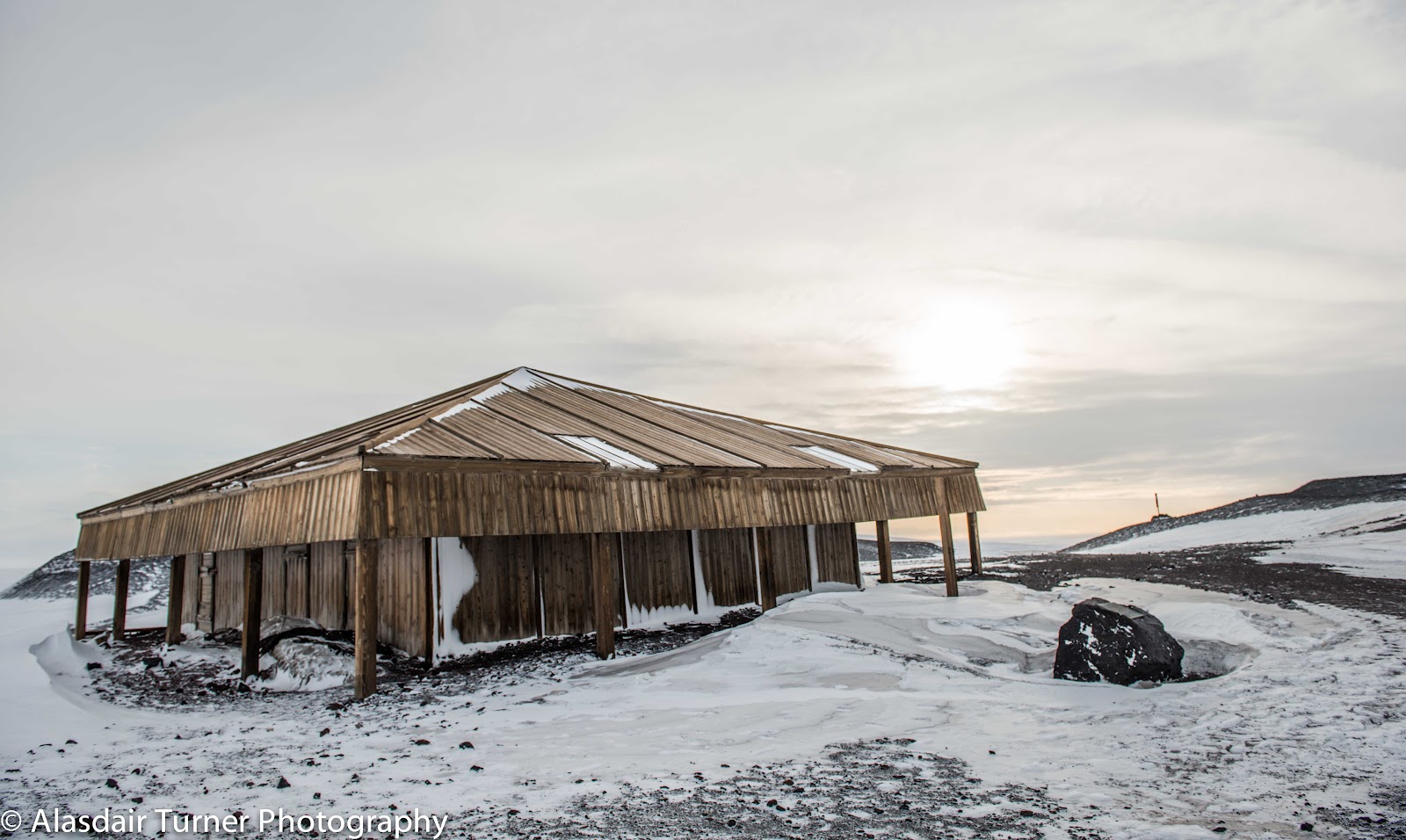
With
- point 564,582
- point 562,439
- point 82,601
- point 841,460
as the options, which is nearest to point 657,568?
point 564,582

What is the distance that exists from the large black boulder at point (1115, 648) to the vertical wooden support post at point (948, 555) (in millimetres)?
8528

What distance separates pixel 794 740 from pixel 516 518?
6624 millimetres

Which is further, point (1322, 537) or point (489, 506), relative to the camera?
point (1322, 537)

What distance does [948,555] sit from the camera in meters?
21.6

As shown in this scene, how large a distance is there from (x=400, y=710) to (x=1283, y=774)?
10450mm

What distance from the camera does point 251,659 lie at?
15266 mm

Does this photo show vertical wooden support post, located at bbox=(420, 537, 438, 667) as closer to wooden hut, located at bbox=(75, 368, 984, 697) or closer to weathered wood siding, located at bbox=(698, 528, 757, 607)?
wooden hut, located at bbox=(75, 368, 984, 697)

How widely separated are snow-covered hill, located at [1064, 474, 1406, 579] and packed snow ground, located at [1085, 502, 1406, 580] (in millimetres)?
32

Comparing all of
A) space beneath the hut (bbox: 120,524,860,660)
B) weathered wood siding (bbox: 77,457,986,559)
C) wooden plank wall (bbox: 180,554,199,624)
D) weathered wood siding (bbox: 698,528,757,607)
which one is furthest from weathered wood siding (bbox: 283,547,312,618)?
weathered wood siding (bbox: 698,528,757,607)

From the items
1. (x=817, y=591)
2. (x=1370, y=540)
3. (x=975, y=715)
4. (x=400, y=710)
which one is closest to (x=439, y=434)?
(x=400, y=710)

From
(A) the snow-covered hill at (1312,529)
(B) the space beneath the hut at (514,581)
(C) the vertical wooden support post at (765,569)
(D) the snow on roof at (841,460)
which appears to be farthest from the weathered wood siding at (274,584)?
(A) the snow-covered hill at (1312,529)

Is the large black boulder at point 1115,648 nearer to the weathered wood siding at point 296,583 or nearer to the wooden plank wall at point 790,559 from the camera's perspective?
the wooden plank wall at point 790,559

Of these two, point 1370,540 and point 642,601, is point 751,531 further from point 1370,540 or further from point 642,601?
point 1370,540

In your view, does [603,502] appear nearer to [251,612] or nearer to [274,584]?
[251,612]
